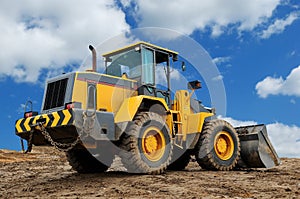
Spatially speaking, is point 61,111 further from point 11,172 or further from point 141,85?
point 11,172

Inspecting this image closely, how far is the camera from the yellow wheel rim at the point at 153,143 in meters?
8.64

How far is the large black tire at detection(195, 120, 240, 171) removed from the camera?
10.3m

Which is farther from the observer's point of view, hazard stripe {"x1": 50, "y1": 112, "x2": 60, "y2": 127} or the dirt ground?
hazard stripe {"x1": 50, "y1": 112, "x2": 60, "y2": 127}

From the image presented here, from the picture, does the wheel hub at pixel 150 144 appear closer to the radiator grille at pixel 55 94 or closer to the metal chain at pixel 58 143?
Result: the metal chain at pixel 58 143

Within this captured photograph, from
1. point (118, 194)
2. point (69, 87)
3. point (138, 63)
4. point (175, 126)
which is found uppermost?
point (138, 63)

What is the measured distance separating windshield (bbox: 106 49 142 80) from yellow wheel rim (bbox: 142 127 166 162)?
1579mm

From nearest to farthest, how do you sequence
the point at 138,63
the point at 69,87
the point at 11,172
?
the point at 69,87, the point at 138,63, the point at 11,172

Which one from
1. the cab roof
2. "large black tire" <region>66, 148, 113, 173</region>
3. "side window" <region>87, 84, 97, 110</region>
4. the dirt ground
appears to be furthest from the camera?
"large black tire" <region>66, 148, 113, 173</region>

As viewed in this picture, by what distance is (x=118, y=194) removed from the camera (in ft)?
21.7

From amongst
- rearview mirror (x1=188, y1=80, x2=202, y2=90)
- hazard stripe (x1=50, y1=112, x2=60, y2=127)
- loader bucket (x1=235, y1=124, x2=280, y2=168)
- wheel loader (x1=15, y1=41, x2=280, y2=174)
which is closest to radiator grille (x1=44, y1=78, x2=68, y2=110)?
wheel loader (x1=15, y1=41, x2=280, y2=174)

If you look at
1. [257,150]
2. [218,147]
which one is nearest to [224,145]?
[218,147]

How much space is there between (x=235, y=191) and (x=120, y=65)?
4835mm

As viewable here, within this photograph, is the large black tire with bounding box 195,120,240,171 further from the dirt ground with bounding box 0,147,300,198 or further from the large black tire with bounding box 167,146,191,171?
the dirt ground with bounding box 0,147,300,198

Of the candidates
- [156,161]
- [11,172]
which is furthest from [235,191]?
[11,172]
